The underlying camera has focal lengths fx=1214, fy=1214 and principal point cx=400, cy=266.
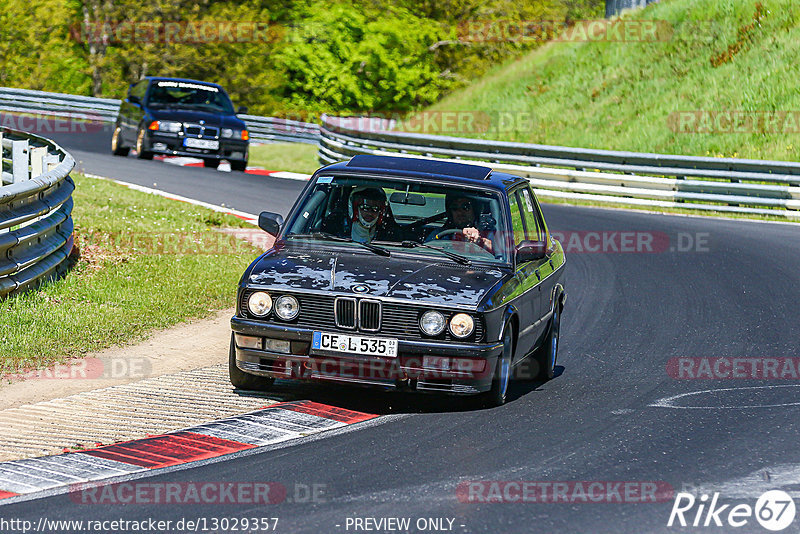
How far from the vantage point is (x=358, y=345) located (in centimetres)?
761

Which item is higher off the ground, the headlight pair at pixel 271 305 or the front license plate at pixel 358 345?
the headlight pair at pixel 271 305

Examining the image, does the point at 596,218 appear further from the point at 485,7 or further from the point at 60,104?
the point at 485,7

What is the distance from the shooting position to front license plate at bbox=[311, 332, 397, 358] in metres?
7.59

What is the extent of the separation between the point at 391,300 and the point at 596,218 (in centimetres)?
1338

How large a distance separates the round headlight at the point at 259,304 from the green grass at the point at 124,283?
2084 millimetres

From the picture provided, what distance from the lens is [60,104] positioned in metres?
38.5

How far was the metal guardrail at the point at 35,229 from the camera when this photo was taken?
10203mm

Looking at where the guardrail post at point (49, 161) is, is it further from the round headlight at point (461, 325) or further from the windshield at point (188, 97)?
the windshield at point (188, 97)

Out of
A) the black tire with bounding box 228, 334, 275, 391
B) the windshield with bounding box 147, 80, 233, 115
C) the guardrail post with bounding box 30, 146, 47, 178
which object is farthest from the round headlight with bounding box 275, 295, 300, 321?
the windshield with bounding box 147, 80, 233, 115

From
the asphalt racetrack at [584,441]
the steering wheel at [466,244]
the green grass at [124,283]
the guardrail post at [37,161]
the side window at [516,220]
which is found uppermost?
the side window at [516,220]

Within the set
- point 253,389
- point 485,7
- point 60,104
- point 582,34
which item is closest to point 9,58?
point 60,104

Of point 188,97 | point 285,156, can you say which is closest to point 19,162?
point 188,97

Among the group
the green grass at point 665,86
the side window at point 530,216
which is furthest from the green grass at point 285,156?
the side window at point 530,216

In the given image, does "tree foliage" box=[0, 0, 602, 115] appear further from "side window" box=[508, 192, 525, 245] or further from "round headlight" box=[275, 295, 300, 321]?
"round headlight" box=[275, 295, 300, 321]
